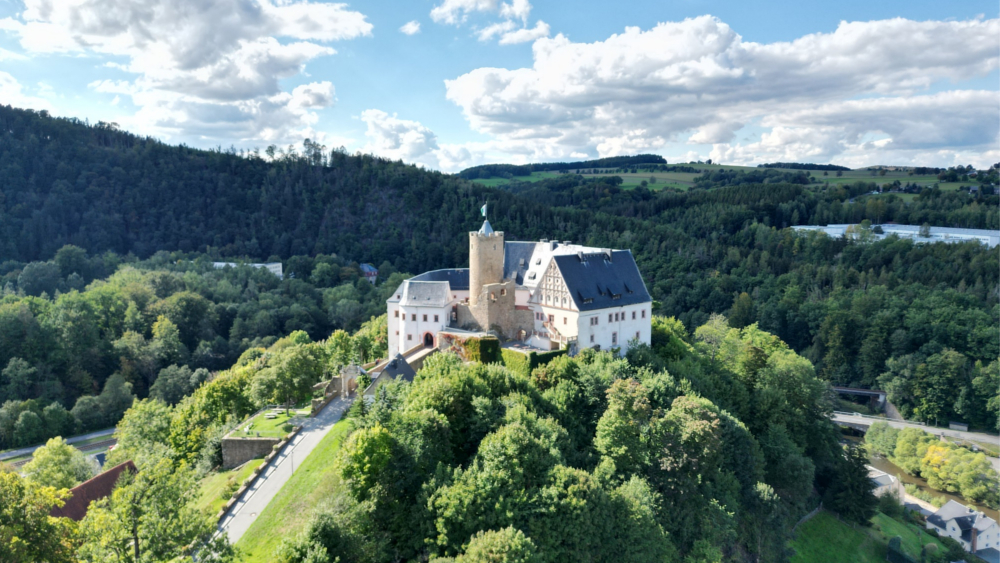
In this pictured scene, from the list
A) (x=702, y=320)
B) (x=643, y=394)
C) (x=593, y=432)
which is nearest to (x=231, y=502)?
(x=593, y=432)

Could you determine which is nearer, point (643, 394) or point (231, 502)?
point (231, 502)

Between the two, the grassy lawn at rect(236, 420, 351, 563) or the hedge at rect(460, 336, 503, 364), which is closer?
the grassy lawn at rect(236, 420, 351, 563)

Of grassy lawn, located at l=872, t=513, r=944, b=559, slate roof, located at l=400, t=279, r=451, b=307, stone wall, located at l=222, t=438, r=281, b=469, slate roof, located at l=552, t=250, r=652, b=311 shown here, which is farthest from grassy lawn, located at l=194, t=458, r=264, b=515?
grassy lawn, located at l=872, t=513, r=944, b=559

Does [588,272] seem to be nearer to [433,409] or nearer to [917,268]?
[433,409]

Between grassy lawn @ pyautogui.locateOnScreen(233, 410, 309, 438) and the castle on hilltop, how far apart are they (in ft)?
38.3

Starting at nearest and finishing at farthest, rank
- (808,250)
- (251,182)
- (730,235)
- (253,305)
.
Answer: (253,305) < (808,250) < (730,235) < (251,182)

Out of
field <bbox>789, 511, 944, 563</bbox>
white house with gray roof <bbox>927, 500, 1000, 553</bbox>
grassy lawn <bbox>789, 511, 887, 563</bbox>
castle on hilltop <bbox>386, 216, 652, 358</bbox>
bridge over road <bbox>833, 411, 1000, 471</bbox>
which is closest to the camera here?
castle on hilltop <bbox>386, 216, 652, 358</bbox>

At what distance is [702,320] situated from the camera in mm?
108188

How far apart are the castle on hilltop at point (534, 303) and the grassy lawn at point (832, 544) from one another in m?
21.8

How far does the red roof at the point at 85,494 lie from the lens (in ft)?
130

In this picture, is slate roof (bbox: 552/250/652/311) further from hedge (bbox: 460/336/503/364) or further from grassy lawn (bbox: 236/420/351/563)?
grassy lawn (bbox: 236/420/351/563)

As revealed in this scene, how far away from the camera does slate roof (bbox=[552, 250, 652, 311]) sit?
50.3 metres

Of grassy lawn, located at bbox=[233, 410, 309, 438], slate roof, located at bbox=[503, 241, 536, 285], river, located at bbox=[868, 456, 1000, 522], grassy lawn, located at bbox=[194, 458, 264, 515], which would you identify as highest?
slate roof, located at bbox=[503, 241, 536, 285]

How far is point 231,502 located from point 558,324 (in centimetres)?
2773
